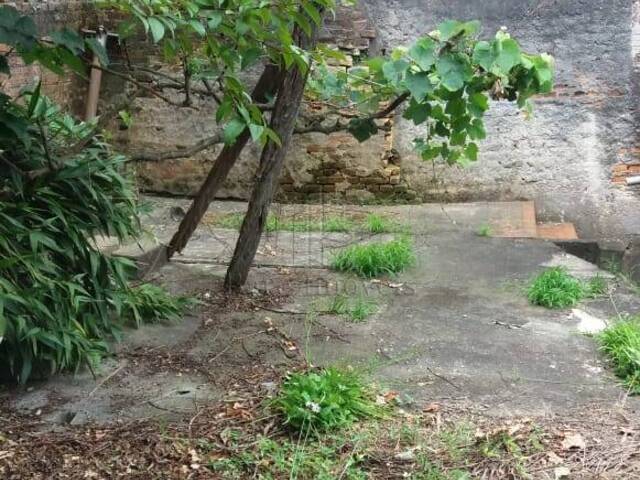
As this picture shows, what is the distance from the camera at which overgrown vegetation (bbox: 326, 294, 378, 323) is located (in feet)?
13.5

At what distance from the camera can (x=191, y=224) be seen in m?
4.61

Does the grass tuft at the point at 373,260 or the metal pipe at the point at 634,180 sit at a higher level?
the metal pipe at the point at 634,180

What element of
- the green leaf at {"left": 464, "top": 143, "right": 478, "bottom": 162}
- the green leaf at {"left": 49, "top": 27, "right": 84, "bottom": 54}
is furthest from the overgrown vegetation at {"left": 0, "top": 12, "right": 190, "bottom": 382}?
the green leaf at {"left": 464, "top": 143, "right": 478, "bottom": 162}

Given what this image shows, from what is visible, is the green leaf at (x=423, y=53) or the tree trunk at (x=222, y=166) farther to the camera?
the tree trunk at (x=222, y=166)

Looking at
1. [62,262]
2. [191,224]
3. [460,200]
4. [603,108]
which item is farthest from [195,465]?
[603,108]

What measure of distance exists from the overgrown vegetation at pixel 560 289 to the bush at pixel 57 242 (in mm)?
2381

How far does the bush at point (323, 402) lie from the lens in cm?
279

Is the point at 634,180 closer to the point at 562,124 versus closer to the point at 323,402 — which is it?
the point at 562,124

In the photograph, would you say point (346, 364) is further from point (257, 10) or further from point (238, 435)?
point (257, 10)

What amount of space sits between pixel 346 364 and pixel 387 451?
0.80m

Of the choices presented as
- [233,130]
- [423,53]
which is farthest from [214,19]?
[423,53]

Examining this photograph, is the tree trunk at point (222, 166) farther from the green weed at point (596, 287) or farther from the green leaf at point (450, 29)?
the green weed at point (596, 287)

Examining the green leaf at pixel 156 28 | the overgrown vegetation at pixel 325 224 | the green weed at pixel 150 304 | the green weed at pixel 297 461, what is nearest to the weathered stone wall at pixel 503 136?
the overgrown vegetation at pixel 325 224

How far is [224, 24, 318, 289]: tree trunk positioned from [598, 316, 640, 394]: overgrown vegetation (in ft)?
6.36
